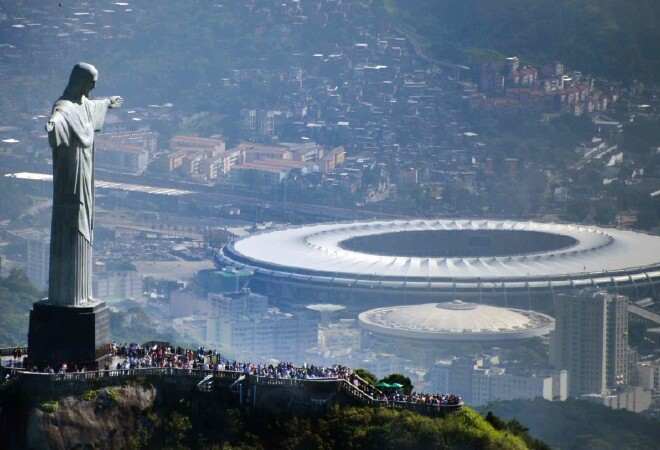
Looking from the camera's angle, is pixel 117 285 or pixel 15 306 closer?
pixel 15 306

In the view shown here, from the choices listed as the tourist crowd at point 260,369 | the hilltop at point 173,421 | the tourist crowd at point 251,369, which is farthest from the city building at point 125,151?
the hilltop at point 173,421

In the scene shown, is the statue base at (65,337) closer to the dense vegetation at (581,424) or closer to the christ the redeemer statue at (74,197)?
the christ the redeemer statue at (74,197)

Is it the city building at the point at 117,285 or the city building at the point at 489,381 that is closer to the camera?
the city building at the point at 489,381

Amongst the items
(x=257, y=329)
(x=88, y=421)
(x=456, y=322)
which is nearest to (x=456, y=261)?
(x=257, y=329)

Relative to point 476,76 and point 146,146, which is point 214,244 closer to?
point 146,146

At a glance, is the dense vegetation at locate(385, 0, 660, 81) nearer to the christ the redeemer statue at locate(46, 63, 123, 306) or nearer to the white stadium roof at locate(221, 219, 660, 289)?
the white stadium roof at locate(221, 219, 660, 289)

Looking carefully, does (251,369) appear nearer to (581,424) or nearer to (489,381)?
(581,424)

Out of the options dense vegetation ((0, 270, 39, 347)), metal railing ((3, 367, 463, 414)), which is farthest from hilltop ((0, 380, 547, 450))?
dense vegetation ((0, 270, 39, 347))
